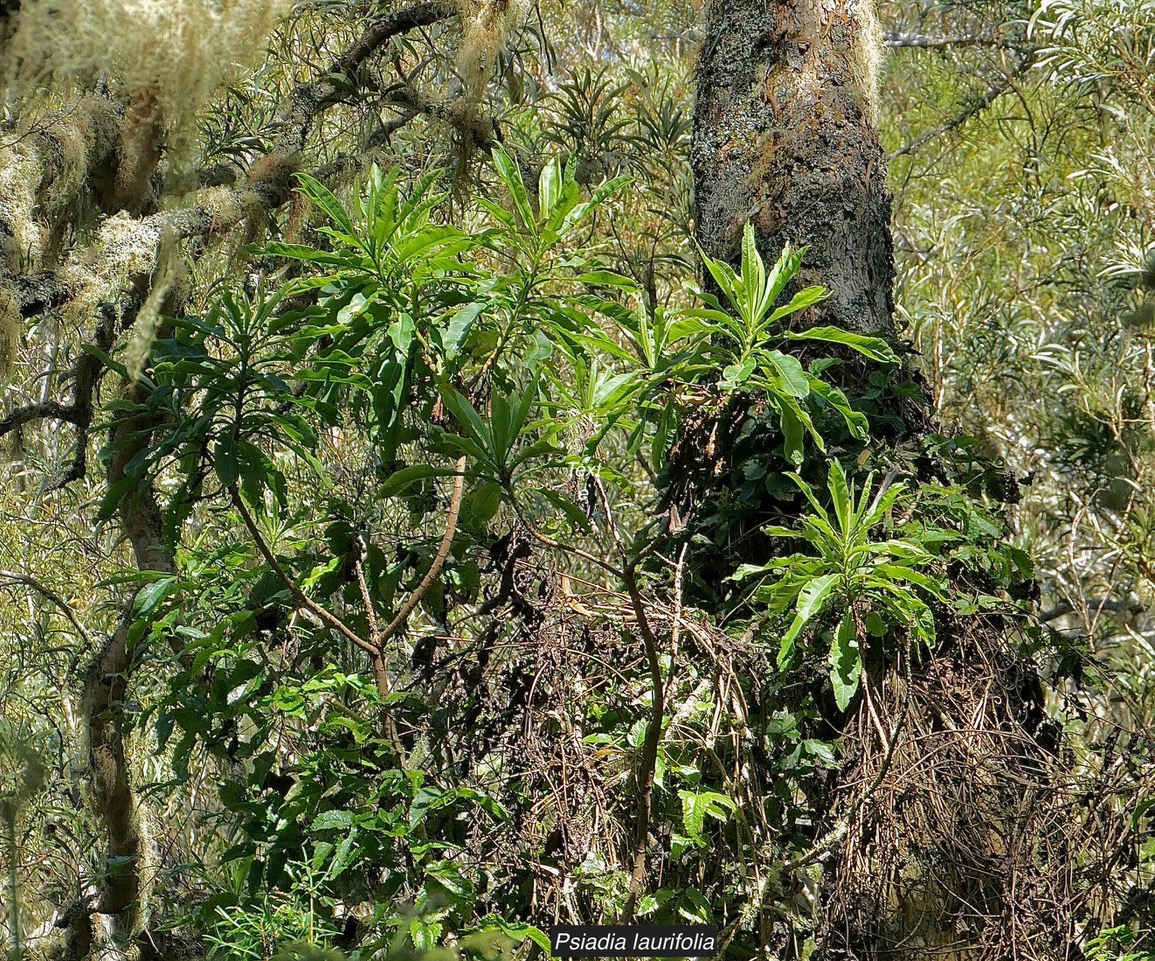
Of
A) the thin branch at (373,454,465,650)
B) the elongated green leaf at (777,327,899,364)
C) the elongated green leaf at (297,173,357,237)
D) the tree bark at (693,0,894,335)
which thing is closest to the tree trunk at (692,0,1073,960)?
the tree bark at (693,0,894,335)

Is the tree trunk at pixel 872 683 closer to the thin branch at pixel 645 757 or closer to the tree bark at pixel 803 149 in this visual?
the tree bark at pixel 803 149

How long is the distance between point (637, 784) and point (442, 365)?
71 centimetres

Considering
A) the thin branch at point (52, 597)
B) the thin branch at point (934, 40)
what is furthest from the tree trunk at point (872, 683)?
the thin branch at point (934, 40)

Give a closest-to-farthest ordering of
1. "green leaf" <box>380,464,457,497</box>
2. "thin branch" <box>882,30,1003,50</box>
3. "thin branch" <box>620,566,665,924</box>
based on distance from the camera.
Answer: "thin branch" <box>620,566,665,924</box> < "green leaf" <box>380,464,457,497</box> < "thin branch" <box>882,30,1003,50</box>

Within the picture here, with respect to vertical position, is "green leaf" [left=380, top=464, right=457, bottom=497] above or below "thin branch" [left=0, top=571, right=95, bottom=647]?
above

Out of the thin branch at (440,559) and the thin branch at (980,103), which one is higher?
the thin branch at (980,103)

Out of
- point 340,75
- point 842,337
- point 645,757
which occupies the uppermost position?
point 340,75

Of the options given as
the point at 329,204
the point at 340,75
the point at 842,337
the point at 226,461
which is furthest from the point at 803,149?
the point at 340,75

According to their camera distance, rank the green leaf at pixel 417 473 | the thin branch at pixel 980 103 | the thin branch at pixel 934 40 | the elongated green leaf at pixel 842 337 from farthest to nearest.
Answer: the thin branch at pixel 934 40
the thin branch at pixel 980 103
the elongated green leaf at pixel 842 337
the green leaf at pixel 417 473

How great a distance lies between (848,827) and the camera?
1.85 m

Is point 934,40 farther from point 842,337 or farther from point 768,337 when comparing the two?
point 768,337

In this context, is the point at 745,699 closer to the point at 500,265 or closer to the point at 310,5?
the point at 310,5

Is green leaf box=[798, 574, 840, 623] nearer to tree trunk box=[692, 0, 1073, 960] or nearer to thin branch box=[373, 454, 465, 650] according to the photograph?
tree trunk box=[692, 0, 1073, 960]

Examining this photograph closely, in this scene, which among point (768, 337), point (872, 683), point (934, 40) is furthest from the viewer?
point (934, 40)
